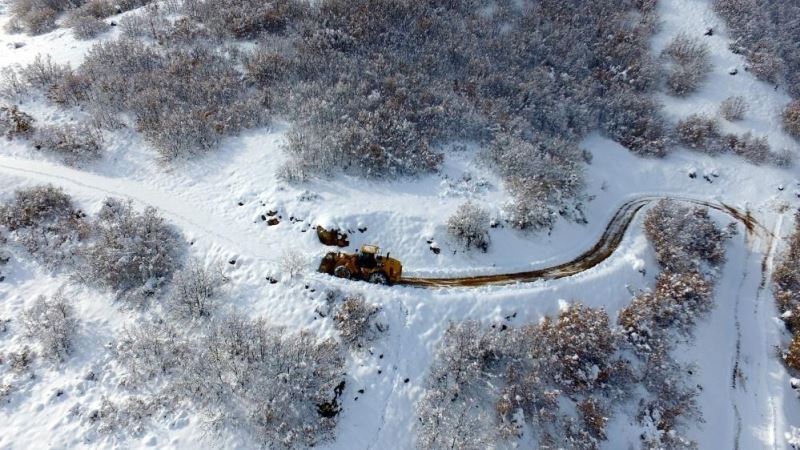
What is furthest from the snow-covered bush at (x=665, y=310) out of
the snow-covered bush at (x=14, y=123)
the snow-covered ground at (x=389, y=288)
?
the snow-covered bush at (x=14, y=123)

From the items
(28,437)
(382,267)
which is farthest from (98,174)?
(382,267)

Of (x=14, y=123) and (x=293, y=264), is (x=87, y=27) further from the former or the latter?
(x=293, y=264)

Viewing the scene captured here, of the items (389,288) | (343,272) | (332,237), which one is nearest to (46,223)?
(332,237)

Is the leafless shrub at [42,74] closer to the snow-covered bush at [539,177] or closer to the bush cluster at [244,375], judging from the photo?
the bush cluster at [244,375]

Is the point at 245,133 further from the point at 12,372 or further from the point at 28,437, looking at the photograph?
the point at 28,437

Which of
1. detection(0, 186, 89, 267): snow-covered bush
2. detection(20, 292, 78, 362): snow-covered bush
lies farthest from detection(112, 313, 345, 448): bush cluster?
detection(0, 186, 89, 267): snow-covered bush
